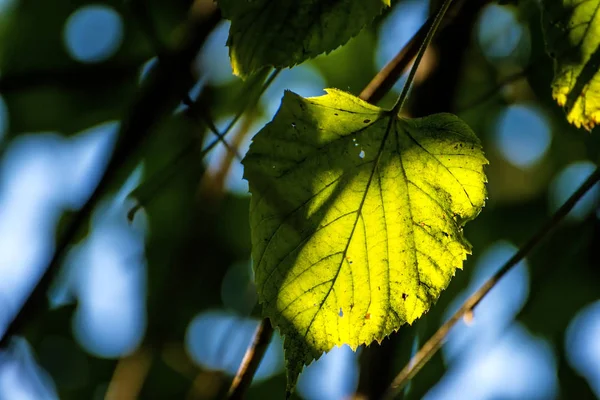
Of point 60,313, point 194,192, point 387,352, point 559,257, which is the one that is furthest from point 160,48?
point 60,313

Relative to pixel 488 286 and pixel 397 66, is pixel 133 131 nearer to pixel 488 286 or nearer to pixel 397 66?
pixel 397 66

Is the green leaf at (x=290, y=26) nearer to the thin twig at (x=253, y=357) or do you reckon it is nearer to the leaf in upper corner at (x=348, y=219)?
the leaf in upper corner at (x=348, y=219)

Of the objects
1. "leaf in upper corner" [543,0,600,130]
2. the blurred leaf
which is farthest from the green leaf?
the blurred leaf

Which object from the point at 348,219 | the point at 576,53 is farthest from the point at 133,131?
the point at 576,53

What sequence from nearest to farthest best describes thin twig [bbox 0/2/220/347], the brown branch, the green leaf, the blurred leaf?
the green leaf
thin twig [bbox 0/2/220/347]
the brown branch
the blurred leaf

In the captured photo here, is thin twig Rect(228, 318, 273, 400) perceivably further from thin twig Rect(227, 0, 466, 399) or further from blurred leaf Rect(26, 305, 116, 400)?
blurred leaf Rect(26, 305, 116, 400)

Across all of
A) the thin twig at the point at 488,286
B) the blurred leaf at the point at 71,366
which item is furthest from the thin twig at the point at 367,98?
the blurred leaf at the point at 71,366
